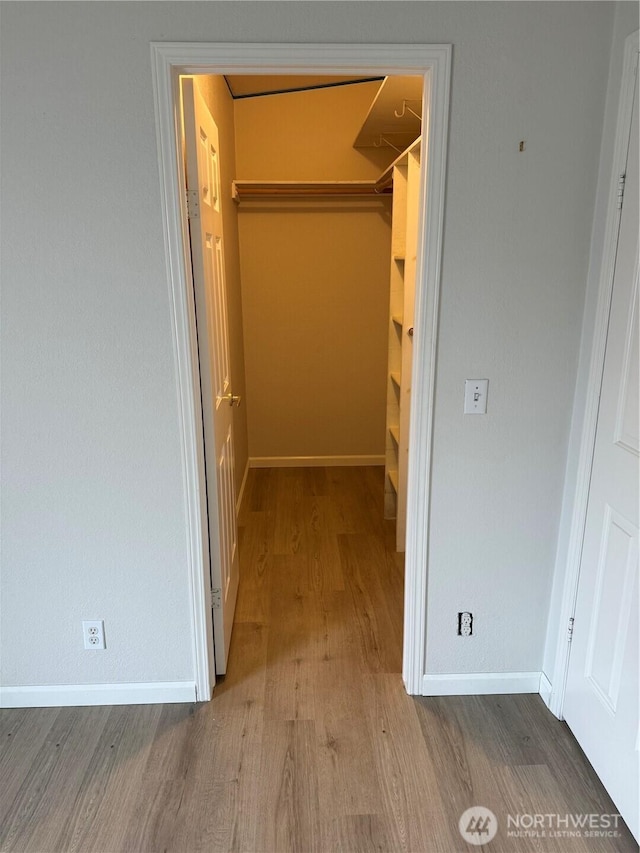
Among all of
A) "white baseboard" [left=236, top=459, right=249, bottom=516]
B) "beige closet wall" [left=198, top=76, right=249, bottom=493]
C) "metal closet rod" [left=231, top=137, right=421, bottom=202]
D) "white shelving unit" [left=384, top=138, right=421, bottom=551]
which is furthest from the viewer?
"metal closet rod" [left=231, top=137, right=421, bottom=202]

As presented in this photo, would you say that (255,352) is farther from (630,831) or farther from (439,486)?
(630,831)

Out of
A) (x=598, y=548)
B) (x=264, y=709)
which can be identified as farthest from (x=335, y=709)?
(x=598, y=548)

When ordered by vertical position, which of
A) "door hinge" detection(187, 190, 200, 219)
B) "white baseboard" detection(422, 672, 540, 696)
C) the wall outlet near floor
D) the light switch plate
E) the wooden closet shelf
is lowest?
"white baseboard" detection(422, 672, 540, 696)

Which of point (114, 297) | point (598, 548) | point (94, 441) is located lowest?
point (598, 548)

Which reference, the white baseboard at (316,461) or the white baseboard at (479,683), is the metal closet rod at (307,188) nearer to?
the white baseboard at (316,461)

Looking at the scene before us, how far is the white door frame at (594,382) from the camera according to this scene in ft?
5.33

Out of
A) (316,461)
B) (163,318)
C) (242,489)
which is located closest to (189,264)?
(163,318)

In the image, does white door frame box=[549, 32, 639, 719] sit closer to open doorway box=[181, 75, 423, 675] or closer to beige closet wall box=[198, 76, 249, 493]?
open doorway box=[181, 75, 423, 675]

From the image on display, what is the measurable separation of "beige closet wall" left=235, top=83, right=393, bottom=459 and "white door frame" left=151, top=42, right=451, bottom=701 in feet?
8.09

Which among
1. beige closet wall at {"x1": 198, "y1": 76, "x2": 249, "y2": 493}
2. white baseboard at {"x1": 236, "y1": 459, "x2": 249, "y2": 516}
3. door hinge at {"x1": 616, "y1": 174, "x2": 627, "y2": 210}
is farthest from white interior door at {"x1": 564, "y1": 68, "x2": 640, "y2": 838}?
white baseboard at {"x1": 236, "y1": 459, "x2": 249, "y2": 516}

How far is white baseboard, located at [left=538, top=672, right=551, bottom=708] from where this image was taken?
7.02 feet

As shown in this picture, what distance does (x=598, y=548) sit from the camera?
1.83 meters

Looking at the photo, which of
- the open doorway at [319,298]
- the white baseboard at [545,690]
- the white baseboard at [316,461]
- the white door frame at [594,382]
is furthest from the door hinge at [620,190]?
the white baseboard at [316,461]

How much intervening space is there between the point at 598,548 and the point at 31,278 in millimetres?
1915
